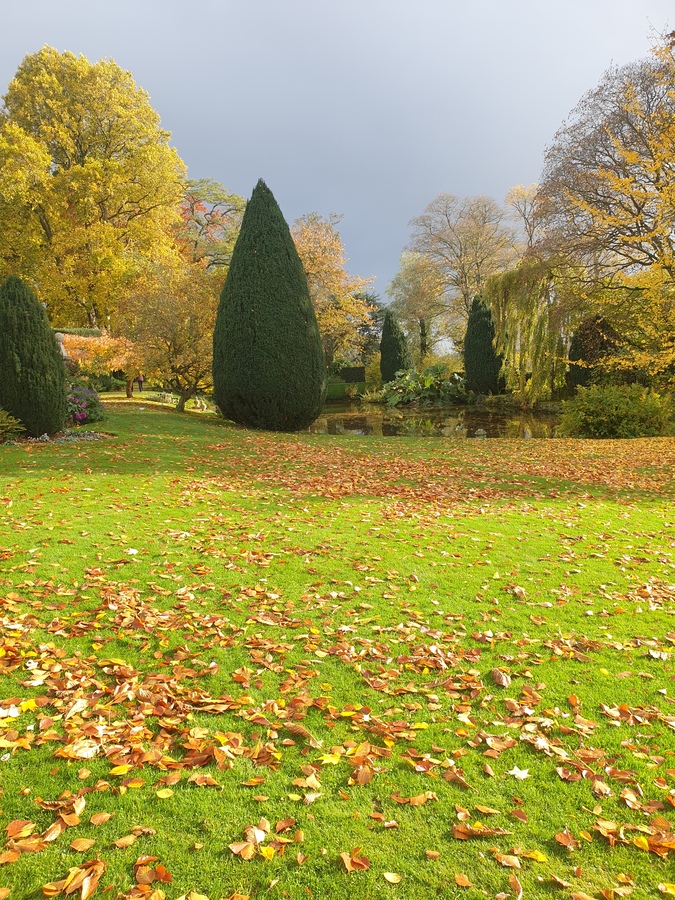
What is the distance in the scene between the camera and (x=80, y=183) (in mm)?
18438

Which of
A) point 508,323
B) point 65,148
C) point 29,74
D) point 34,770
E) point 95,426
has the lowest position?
point 34,770

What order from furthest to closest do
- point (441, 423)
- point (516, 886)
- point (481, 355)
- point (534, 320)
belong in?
point (481, 355) → point (441, 423) → point (534, 320) → point (516, 886)

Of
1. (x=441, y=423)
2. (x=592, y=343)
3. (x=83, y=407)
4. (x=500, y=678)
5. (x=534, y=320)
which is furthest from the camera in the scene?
(x=441, y=423)

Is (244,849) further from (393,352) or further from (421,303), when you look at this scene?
(421,303)

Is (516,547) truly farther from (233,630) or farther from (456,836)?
(456,836)

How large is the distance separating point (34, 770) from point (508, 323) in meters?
18.6

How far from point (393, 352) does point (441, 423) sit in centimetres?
1180

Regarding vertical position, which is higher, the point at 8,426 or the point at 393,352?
the point at 393,352

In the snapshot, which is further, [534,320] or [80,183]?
[80,183]

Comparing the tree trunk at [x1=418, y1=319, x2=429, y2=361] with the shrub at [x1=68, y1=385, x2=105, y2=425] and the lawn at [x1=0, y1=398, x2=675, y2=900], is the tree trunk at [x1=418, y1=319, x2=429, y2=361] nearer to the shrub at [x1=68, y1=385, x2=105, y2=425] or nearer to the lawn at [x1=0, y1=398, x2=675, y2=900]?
the shrub at [x1=68, y1=385, x2=105, y2=425]

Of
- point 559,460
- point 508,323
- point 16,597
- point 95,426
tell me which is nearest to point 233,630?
point 16,597

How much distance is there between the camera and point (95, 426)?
11.5 m

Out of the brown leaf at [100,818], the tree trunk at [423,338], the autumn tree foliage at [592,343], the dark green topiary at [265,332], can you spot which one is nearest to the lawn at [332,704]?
the brown leaf at [100,818]

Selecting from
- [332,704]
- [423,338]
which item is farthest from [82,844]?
[423,338]
